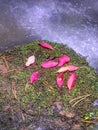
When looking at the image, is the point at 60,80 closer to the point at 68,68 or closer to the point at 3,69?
the point at 68,68

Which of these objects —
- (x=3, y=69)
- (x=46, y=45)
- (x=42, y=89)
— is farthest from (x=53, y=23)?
(x=42, y=89)

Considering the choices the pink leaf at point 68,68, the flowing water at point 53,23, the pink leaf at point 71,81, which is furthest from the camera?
the flowing water at point 53,23

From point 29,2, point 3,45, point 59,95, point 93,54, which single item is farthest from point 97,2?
point 59,95

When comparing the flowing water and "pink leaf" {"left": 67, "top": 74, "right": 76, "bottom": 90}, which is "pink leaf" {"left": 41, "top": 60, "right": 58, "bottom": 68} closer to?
"pink leaf" {"left": 67, "top": 74, "right": 76, "bottom": 90}

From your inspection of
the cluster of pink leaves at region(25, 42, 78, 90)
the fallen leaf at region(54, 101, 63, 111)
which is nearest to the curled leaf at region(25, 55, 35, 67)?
the cluster of pink leaves at region(25, 42, 78, 90)

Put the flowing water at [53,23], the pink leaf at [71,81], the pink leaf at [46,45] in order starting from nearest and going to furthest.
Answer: the pink leaf at [71,81] → the pink leaf at [46,45] → the flowing water at [53,23]

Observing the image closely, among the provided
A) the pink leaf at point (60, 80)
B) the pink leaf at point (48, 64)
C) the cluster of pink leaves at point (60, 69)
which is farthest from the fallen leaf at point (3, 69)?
the pink leaf at point (60, 80)

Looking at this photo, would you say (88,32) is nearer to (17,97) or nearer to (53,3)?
(53,3)

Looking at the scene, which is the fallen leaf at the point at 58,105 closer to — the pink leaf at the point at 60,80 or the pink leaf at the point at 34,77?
the pink leaf at the point at 60,80
